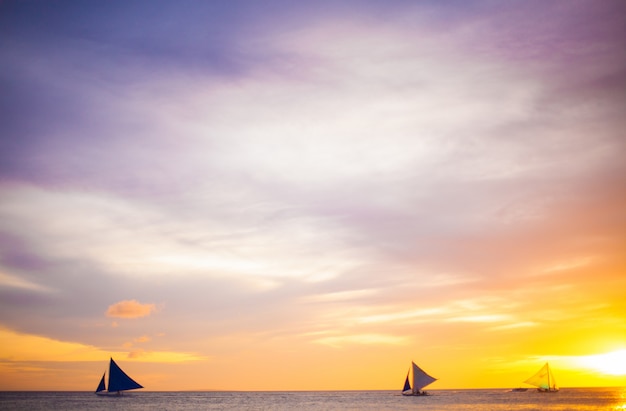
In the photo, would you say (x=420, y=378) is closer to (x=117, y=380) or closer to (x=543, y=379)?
(x=543, y=379)

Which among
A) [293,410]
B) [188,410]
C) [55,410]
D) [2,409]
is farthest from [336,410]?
[2,409]

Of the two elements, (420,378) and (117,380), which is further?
(420,378)

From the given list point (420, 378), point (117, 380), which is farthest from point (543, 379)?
point (117, 380)

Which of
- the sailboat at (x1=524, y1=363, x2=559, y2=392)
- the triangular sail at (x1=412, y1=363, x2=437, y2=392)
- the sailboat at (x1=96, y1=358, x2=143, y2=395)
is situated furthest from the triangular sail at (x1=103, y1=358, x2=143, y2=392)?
the sailboat at (x1=524, y1=363, x2=559, y2=392)

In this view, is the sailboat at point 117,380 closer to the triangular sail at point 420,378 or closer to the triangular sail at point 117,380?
the triangular sail at point 117,380

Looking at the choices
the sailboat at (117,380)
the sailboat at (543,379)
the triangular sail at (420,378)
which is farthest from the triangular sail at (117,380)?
the sailboat at (543,379)

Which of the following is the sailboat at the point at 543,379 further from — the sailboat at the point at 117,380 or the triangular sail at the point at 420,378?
the sailboat at the point at 117,380

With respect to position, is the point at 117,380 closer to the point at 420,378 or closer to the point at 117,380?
the point at 117,380

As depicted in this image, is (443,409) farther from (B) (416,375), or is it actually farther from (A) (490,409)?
(B) (416,375)

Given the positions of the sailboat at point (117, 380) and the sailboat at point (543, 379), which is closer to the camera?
the sailboat at point (117, 380)

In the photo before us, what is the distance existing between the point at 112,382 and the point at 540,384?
125 metres

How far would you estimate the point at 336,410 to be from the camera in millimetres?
122688

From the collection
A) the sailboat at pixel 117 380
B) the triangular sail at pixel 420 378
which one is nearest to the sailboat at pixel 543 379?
the triangular sail at pixel 420 378

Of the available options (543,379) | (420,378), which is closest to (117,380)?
(420,378)
